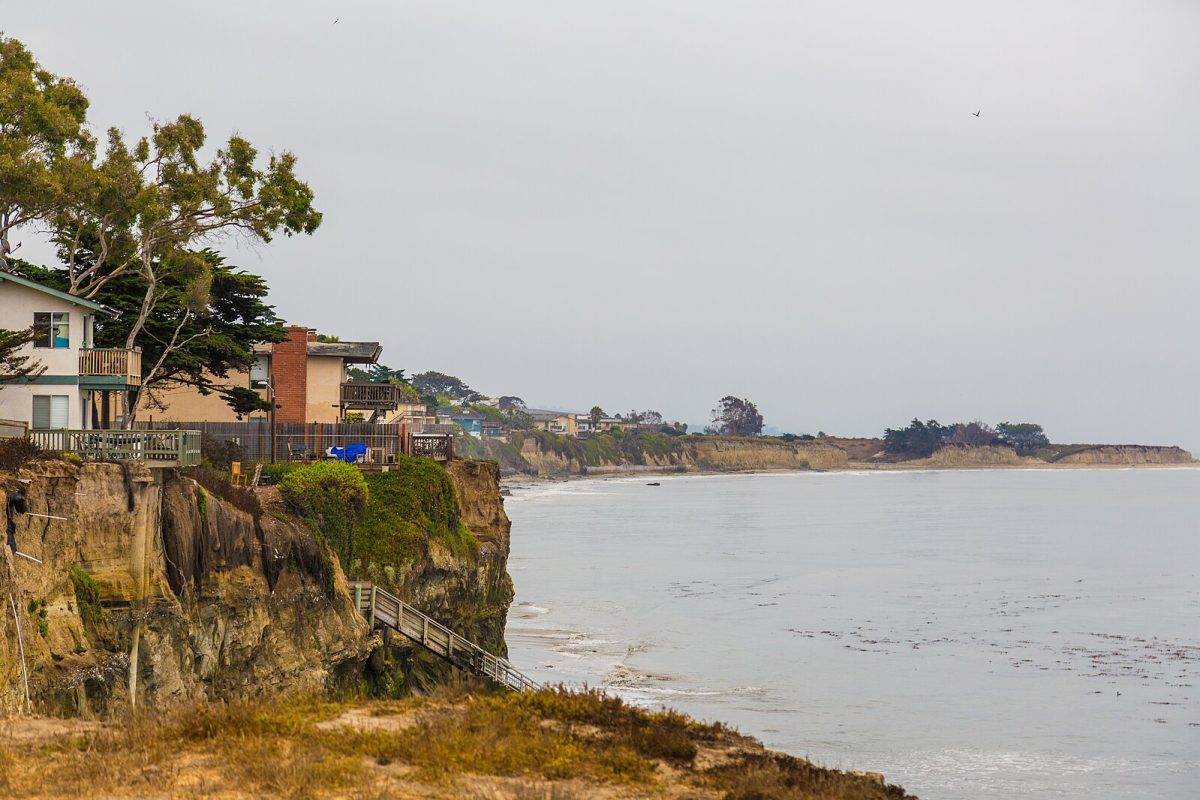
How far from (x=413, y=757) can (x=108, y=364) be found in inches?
1089

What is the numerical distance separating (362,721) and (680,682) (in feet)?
100

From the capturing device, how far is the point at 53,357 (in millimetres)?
39000

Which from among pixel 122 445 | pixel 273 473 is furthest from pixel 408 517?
pixel 122 445

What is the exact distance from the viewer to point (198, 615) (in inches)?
1159

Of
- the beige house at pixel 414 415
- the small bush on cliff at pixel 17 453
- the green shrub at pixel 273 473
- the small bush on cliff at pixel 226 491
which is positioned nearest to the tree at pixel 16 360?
the small bush on cliff at pixel 226 491

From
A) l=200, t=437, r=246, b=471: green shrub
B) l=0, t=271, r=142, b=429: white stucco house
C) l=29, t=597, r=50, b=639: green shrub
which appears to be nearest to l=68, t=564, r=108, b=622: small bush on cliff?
l=29, t=597, r=50, b=639: green shrub

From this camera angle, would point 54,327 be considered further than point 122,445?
Yes

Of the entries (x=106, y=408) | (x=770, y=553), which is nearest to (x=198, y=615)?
(x=106, y=408)

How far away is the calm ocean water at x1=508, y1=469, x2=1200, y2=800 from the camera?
38.8m

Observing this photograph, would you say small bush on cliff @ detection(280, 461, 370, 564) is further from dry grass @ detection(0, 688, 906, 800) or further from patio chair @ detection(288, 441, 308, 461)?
dry grass @ detection(0, 688, 906, 800)

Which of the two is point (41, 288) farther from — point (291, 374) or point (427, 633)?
point (291, 374)

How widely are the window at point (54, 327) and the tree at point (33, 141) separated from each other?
4.72m

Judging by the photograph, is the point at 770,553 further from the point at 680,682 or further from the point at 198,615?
the point at 198,615

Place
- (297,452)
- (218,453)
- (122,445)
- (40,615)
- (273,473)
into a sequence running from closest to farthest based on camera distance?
(40,615)
(122,445)
(273,473)
(218,453)
(297,452)
